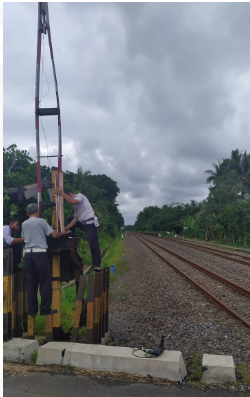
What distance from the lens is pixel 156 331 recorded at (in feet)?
19.3

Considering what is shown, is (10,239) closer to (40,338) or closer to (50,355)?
(40,338)

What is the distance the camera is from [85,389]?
324 cm

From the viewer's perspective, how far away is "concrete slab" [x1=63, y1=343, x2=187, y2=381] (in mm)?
3482

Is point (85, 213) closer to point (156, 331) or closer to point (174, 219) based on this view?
point (156, 331)

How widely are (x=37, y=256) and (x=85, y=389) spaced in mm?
1608

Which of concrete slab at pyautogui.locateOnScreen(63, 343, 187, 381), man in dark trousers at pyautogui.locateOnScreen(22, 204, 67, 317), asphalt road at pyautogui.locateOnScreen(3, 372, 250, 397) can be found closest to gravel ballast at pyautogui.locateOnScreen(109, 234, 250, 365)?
concrete slab at pyautogui.locateOnScreen(63, 343, 187, 381)

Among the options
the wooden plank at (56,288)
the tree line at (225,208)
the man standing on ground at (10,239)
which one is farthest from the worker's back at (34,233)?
the tree line at (225,208)

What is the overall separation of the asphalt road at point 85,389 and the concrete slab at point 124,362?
0.17 meters

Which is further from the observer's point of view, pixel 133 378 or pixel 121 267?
pixel 121 267

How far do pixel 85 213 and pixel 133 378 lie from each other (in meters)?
2.20

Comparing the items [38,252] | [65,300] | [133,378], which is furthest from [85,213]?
[65,300]

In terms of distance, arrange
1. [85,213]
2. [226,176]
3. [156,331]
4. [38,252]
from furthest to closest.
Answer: [226,176], [156,331], [85,213], [38,252]

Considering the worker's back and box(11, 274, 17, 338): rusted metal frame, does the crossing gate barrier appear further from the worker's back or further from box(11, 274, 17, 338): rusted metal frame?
the worker's back

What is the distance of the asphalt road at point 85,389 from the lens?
10.4 ft
